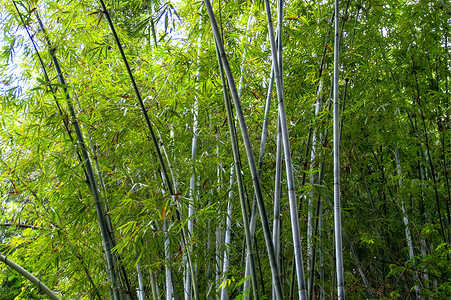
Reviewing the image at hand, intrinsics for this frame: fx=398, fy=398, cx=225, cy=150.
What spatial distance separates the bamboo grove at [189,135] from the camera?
8.82ft

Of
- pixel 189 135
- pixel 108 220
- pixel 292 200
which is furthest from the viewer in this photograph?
pixel 189 135

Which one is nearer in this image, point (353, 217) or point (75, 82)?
point (75, 82)

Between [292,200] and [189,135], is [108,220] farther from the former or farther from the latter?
[292,200]

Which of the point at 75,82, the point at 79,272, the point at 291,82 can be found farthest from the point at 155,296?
the point at 291,82

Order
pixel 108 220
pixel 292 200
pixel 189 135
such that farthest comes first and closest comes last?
pixel 189 135 → pixel 108 220 → pixel 292 200

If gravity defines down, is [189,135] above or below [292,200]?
above

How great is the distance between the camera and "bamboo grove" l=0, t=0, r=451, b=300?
8.82 feet

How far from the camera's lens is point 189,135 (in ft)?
10.3

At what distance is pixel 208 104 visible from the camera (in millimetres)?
3033

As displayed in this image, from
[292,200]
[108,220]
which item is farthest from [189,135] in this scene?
[292,200]

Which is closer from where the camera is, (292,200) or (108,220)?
(292,200)

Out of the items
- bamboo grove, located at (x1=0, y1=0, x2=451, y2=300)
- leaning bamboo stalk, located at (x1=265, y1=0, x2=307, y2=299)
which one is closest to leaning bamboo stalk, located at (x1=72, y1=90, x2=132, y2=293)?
bamboo grove, located at (x1=0, y1=0, x2=451, y2=300)

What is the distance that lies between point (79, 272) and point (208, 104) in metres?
1.69

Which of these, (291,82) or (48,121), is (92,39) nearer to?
(48,121)
